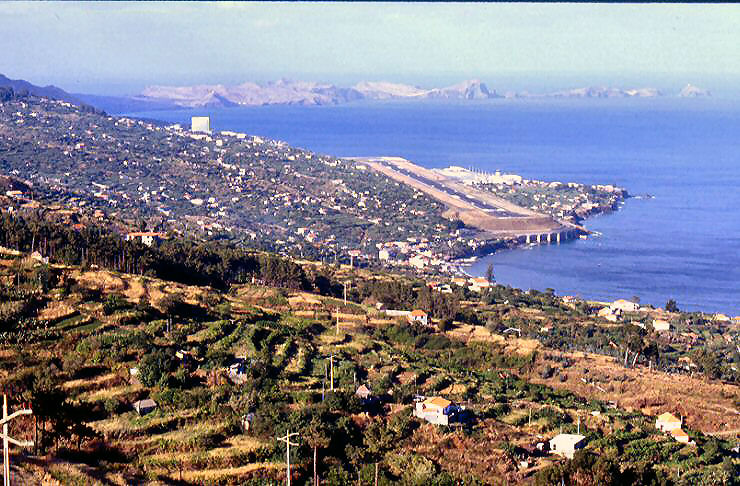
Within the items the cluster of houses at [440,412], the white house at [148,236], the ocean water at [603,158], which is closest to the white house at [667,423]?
the cluster of houses at [440,412]

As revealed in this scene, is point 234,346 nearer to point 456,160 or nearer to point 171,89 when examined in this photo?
point 456,160

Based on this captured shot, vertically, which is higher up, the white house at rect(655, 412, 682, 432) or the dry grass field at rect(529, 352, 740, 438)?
the white house at rect(655, 412, 682, 432)

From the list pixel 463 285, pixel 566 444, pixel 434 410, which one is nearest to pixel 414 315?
pixel 434 410

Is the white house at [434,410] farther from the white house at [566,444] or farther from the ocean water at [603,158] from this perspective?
the ocean water at [603,158]

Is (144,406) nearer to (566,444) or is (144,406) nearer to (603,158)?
(566,444)

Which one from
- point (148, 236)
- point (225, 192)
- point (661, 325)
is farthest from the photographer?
point (225, 192)

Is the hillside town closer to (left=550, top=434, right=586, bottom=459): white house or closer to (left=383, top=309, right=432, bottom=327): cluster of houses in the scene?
(left=383, top=309, right=432, bottom=327): cluster of houses

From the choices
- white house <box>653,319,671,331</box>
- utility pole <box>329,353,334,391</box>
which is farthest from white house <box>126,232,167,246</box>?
white house <box>653,319,671,331</box>

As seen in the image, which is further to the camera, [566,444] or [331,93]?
[331,93]
